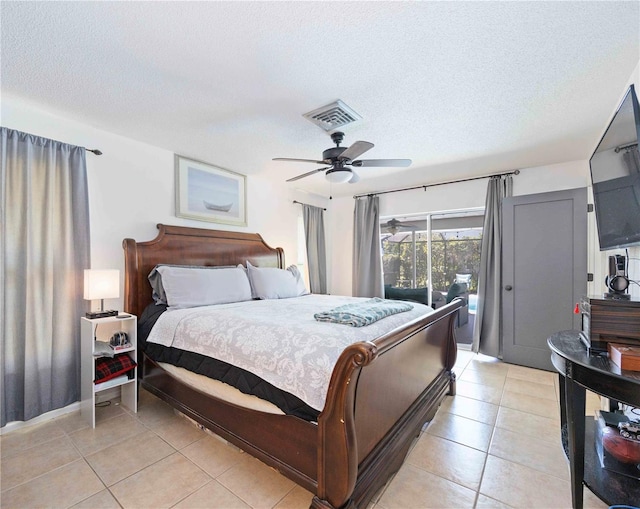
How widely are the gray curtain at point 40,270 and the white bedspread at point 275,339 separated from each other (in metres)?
0.77

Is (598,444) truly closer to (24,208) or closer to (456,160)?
(456,160)

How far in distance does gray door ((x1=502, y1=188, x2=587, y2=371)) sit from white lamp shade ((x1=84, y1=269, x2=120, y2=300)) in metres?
4.34

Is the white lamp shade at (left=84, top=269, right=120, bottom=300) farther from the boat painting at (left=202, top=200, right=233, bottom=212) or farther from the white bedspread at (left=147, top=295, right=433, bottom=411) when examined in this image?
the boat painting at (left=202, top=200, right=233, bottom=212)

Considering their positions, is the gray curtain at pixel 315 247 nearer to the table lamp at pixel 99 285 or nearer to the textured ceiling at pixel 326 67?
the textured ceiling at pixel 326 67

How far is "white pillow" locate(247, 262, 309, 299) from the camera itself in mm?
3355

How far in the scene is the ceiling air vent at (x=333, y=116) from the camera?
226 cm

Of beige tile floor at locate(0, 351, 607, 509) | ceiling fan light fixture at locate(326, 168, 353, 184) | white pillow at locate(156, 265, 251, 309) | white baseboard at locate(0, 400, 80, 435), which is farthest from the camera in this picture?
white pillow at locate(156, 265, 251, 309)

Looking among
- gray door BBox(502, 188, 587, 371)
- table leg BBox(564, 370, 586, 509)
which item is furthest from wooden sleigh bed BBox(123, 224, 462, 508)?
gray door BBox(502, 188, 587, 371)

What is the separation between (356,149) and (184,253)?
220cm

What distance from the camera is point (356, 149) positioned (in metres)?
2.31

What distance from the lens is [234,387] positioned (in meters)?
1.77

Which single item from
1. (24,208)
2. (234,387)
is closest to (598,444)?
(234,387)

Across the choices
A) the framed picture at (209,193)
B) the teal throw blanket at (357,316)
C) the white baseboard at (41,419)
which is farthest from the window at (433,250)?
the white baseboard at (41,419)

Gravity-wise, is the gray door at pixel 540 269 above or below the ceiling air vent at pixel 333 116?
below
